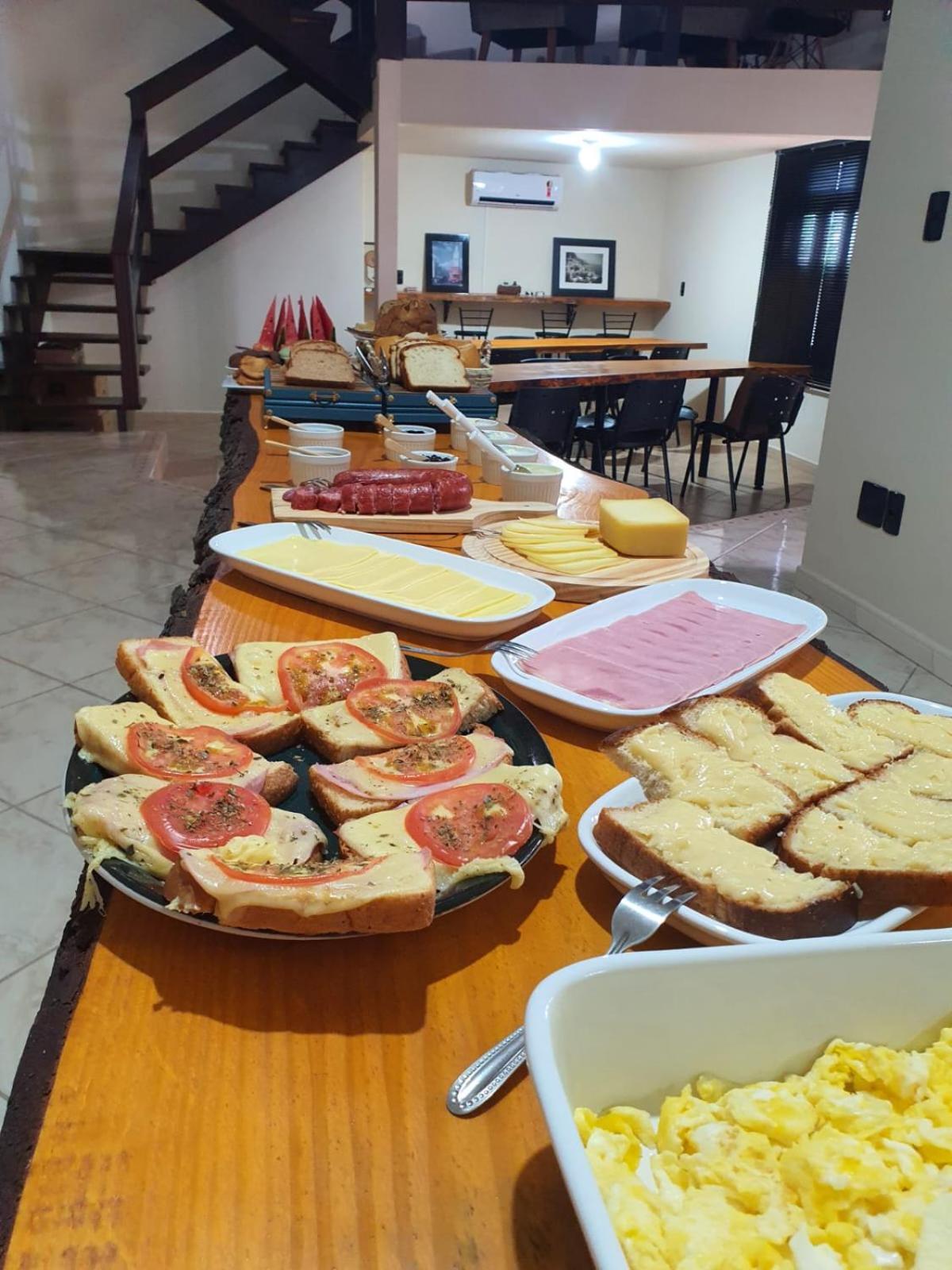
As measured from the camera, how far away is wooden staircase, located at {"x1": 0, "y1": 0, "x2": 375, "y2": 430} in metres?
6.83

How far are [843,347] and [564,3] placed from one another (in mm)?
5036

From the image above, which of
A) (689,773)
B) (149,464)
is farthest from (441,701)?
(149,464)

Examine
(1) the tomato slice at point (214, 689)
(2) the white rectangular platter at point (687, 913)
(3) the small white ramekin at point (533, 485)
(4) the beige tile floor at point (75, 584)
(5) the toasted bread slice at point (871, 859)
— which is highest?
(3) the small white ramekin at point (533, 485)

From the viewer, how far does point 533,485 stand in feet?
6.21

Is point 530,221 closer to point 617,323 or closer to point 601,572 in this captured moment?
point 617,323

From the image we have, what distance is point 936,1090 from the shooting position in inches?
20.5

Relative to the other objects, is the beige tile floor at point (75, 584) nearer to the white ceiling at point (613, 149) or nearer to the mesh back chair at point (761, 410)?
the mesh back chair at point (761, 410)

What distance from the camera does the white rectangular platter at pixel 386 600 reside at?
4.04ft

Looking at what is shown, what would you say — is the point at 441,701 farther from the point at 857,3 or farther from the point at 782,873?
the point at 857,3

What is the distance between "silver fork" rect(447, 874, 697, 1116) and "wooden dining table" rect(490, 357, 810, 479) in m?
4.03

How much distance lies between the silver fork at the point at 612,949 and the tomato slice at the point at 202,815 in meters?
0.25

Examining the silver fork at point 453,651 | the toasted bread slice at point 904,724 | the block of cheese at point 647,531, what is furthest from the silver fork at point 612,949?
the block of cheese at point 647,531

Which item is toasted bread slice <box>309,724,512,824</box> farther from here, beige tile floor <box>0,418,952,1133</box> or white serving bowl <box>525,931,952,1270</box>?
beige tile floor <box>0,418,952,1133</box>

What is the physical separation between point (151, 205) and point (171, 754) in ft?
27.1
